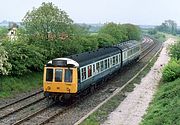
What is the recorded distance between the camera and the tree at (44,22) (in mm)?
36312

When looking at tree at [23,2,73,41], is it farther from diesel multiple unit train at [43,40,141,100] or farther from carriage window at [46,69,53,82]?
carriage window at [46,69,53,82]

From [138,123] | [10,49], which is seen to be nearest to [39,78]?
[10,49]

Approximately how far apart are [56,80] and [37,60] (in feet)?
30.9

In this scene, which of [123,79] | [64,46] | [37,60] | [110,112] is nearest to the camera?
[110,112]

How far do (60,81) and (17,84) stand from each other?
6767 millimetres

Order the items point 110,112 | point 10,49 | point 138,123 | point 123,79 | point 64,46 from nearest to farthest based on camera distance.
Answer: point 138,123
point 110,112
point 10,49
point 123,79
point 64,46

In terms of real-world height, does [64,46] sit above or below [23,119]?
above

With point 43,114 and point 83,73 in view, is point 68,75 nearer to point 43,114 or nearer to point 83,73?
point 83,73

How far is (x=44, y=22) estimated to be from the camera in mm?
36406

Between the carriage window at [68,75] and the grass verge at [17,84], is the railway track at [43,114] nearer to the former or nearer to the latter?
the carriage window at [68,75]

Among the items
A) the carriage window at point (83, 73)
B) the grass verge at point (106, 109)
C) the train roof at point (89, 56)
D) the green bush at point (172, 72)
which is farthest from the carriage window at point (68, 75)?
the green bush at point (172, 72)

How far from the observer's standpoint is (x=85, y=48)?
45.9 metres

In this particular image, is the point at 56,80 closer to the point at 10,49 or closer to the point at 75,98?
the point at 75,98

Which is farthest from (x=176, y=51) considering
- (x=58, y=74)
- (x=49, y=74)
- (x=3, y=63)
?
(x=49, y=74)
